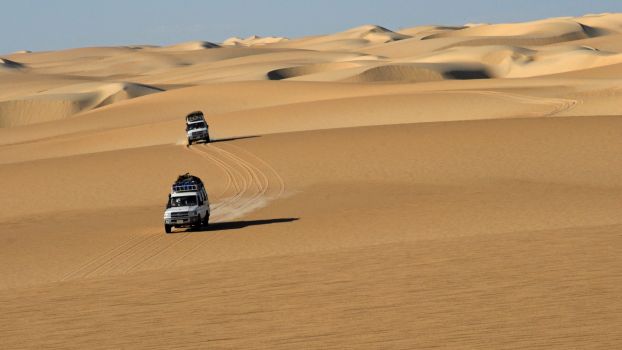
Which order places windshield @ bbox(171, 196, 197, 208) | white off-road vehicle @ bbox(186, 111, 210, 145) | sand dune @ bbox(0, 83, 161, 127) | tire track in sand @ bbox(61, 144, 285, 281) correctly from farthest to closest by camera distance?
sand dune @ bbox(0, 83, 161, 127) → white off-road vehicle @ bbox(186, 111, 210, 145) → windshield @ bbox(171, 196, 197, 208) → tire track in sand @ bbox(61, 144, 285, 281)

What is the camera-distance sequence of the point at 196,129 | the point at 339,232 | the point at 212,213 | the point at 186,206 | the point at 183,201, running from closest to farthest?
1. the point at 339,232
2. the point at 186,206
3. the point at 183,201
4. the point at 212,213
5. the point at 196,129

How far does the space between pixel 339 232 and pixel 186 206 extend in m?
4.18

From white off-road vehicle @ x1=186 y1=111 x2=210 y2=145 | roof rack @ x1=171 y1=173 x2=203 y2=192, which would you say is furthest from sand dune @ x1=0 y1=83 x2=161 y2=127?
roof rack @ x1=171 y1=173 x2=203 y2=192

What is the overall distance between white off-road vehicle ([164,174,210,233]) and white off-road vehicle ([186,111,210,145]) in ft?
70.4

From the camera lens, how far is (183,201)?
88.9ft

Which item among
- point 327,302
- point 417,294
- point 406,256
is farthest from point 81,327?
point 406,256

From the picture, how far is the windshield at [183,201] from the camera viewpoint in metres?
27.1

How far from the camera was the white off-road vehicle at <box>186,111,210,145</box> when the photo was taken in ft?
161

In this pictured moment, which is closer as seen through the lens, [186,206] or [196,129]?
[186,206]

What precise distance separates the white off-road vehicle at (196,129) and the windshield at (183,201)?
2218 cm

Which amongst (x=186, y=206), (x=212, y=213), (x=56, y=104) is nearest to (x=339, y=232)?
(x=186, y=206)

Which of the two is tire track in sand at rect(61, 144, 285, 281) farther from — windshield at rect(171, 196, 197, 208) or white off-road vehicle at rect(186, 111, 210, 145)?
windshield at rect(171, 196, 197, 208)

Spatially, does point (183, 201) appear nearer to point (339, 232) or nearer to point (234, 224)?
point (234, 224)

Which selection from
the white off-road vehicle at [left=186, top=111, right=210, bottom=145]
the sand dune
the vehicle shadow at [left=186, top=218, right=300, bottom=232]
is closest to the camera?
the vehicle shadow at [left=186, top=218, right=300, bottom=232]
